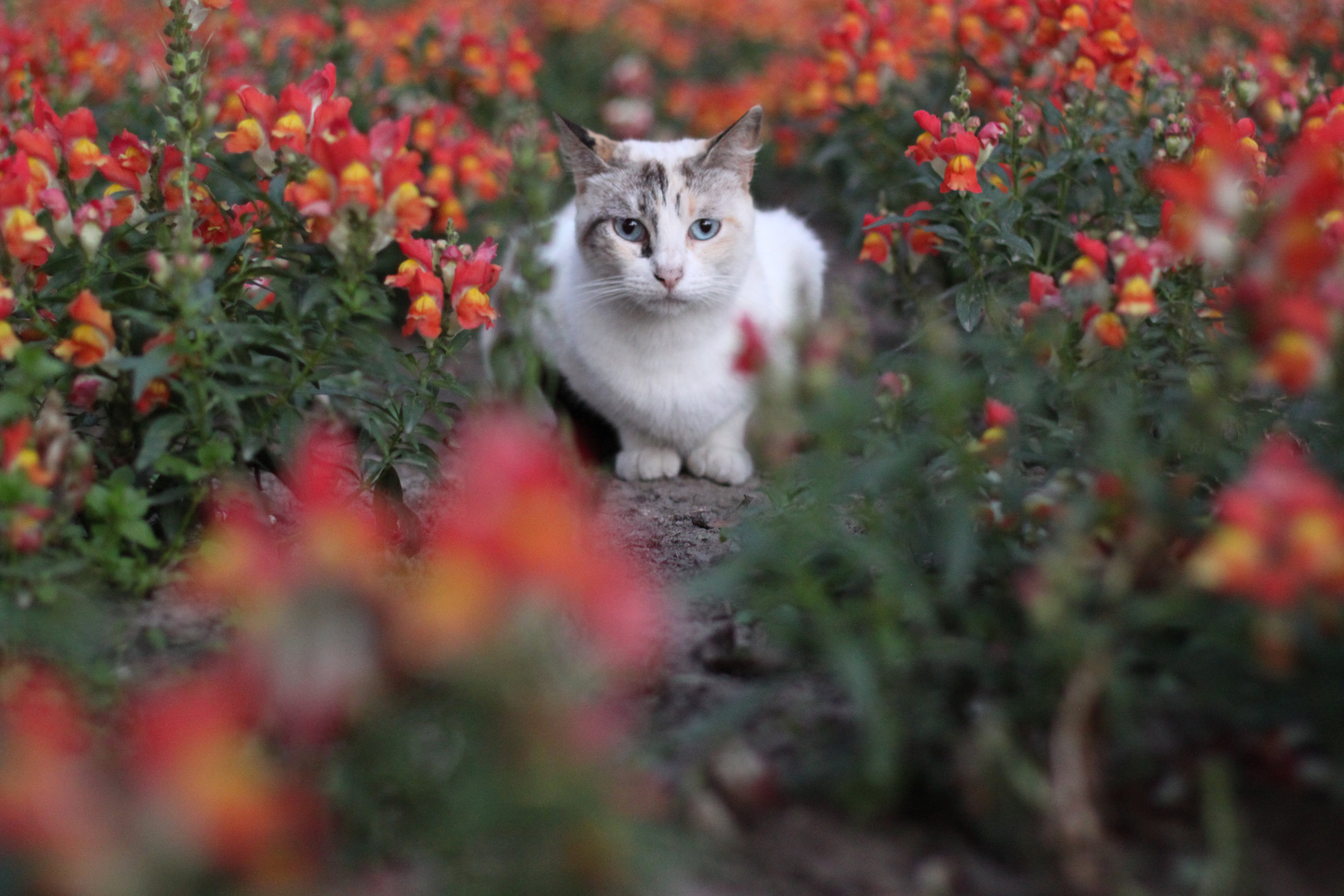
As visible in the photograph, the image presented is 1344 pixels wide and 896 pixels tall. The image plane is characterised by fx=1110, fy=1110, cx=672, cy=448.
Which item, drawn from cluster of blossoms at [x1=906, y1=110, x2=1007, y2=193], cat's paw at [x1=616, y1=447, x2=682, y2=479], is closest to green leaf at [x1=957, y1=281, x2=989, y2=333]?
cluster of blossoms at [x1=906, y1=110, x2=1007, y2=193]

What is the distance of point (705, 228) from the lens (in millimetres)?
3348

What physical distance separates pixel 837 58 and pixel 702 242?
1.32 metres

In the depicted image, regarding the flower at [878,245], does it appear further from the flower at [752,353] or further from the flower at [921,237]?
the flower at [752,353]

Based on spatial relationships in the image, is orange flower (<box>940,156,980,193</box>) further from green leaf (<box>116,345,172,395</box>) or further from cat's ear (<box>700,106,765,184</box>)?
green leaf (<box>116,345,172,395</box>)

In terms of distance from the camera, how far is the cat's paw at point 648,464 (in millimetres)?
3631

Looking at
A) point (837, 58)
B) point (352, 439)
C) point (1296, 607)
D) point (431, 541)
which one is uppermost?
point (837, 58)

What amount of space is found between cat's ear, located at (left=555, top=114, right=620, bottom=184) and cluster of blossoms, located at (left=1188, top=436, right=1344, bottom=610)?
230cm

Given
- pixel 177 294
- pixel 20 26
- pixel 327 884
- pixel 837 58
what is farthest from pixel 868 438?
pixel 20 26

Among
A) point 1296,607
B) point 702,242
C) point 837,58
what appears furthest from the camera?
point 837,58

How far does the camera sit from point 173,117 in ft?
7.98

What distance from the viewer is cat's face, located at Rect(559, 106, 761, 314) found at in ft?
10.6

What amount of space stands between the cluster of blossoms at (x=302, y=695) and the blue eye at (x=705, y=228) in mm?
1778

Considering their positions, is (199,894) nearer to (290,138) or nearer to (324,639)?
(324,639)

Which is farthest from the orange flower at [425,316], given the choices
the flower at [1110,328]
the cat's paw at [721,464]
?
the flower at [1110,328]
